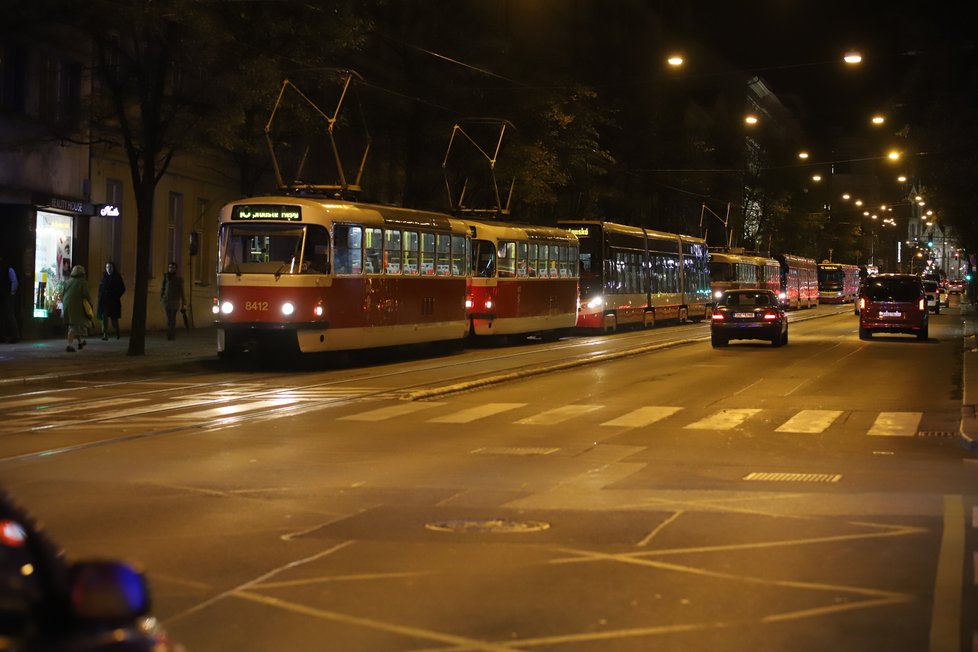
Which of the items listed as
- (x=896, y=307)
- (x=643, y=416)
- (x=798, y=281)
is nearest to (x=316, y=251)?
(x=643, y=416)

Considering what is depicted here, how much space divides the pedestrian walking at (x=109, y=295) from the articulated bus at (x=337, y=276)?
789 centimetres

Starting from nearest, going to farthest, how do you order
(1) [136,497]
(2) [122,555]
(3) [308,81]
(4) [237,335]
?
(2) [122,555]
(1) [136,497]
(4) [237,335]
(3) [308,81]

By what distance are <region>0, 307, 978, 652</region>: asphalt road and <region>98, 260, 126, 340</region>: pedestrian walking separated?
40.6 feet

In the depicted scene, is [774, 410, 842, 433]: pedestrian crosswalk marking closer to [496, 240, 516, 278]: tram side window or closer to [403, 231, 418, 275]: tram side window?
[403, 231, 418, 275]: tram side window

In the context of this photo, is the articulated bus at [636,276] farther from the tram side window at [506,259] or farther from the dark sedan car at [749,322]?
the dark sedan car at [749,322]

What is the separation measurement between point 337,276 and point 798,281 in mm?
65333

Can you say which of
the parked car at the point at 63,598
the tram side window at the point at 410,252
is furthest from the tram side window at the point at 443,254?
the parked car at the point at 63,598

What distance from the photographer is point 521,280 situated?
3784cm

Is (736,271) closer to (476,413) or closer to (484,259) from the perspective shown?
(484,259)

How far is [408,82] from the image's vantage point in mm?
43875

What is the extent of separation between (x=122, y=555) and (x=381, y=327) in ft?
67.5

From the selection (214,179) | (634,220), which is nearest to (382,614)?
(214,179)

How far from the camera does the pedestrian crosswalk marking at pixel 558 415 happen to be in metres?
17.2

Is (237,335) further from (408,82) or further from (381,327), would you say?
(408,82)
